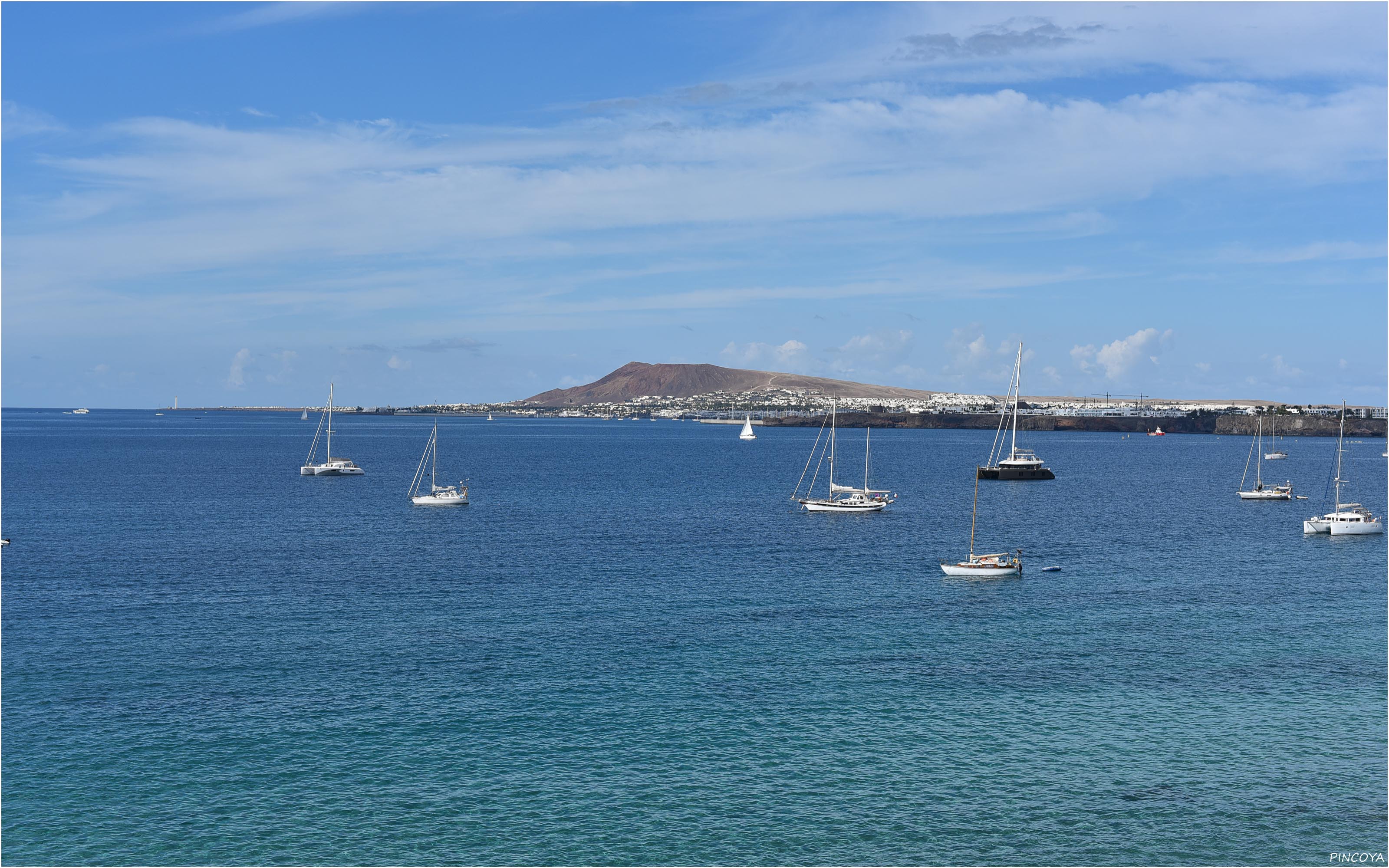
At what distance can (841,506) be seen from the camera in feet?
381

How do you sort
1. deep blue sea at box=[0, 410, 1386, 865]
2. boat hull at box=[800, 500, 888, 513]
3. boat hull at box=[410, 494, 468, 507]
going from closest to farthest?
deep blue sea at box=[0, 410, 1386, 865]
boat hull at box=[800, 500, 888, 513]
boat hull at box=[410, 494, 468, 507]

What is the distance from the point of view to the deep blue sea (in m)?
34.5

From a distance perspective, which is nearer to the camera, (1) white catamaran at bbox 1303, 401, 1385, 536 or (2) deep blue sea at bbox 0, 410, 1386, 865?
(2) deep blue sea at bbox 0, 410, 1386, 865

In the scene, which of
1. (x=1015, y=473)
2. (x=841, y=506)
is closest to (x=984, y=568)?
(x=841, y=506)

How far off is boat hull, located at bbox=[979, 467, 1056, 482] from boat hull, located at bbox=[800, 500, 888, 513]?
53.5m

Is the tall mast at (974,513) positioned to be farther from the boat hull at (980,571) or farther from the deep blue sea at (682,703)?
the deep blue sea at (682,703)

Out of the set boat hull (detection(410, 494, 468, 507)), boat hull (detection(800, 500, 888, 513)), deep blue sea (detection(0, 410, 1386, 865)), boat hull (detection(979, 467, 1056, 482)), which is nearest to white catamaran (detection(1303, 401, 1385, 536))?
deep blue sea (detection(0, 410, 1386, 865))

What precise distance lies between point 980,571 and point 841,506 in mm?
40875

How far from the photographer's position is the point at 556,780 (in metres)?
38.3

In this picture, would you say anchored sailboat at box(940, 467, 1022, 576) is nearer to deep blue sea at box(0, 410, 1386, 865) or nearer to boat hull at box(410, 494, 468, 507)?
deep blue sea at box(0, 410, 1386, 865)

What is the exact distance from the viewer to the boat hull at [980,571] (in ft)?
248

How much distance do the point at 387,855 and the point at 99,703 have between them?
65.2ft

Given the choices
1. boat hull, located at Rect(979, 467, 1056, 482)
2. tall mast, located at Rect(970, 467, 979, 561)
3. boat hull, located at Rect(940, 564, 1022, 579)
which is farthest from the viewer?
boat hull, located at Rect(979, 467, 1056, 482)

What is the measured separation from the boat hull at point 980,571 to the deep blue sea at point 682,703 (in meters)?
0.81
